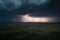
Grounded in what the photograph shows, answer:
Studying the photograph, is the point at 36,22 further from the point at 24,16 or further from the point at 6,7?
the point at 6,7

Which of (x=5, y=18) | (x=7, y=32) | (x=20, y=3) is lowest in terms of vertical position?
(x=7, y=32)

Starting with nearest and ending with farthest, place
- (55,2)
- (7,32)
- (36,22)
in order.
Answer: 1. (7,32)
2. (36,22)
3. (55,2)

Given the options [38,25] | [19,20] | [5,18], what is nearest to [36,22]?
[38,25]

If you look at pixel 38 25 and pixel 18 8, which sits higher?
pixel 18 8

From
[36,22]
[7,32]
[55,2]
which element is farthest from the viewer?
[55,2]

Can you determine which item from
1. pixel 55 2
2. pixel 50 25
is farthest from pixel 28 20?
pixel 55 2

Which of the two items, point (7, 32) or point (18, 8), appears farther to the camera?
point (18, 8)
